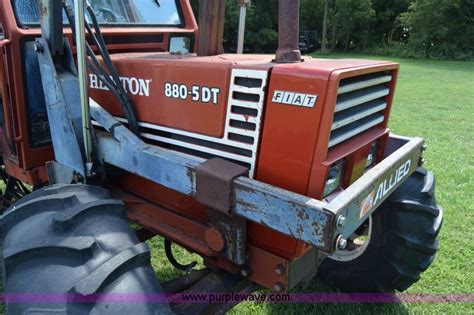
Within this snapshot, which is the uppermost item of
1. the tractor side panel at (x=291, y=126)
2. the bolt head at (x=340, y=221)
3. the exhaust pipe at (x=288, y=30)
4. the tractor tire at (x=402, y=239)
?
the exhaust pipe at (x=288, y=30)

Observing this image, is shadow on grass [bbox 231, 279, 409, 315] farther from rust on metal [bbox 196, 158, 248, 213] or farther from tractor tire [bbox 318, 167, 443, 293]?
rust on metal [bbox 196, 158, 248, 213]

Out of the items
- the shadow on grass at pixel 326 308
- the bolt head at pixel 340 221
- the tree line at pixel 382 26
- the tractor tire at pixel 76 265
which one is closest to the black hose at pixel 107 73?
the tractor tire at pixel 76 265

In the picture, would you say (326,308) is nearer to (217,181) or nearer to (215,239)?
(215,239)

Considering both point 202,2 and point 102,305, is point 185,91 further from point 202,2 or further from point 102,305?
point 102,305

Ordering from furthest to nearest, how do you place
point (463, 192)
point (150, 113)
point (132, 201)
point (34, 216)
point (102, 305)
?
point (463, 192) → point (132, 201) → point (150, 113) → point (34, 216) → point (102, 305)

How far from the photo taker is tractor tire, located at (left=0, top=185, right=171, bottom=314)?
1.53 metres

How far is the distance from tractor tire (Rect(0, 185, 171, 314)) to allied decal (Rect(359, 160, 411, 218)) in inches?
34.1

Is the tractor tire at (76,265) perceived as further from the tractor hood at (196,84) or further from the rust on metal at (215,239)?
the tractor hood at (196,84)

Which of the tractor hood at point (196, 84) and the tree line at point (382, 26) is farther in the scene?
the tree line at point (382, 26)

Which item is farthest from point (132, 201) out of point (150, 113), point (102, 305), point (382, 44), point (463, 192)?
point (382, 44)

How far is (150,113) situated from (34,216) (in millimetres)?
738

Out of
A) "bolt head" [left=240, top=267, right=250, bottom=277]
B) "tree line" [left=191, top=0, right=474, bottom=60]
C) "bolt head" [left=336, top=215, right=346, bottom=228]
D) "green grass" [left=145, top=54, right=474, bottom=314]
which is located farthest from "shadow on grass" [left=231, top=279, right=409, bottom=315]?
"tree line" [left=191, top=0, right=474, bottom=60]

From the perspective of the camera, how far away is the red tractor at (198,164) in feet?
5.33

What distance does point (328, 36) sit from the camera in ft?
133
